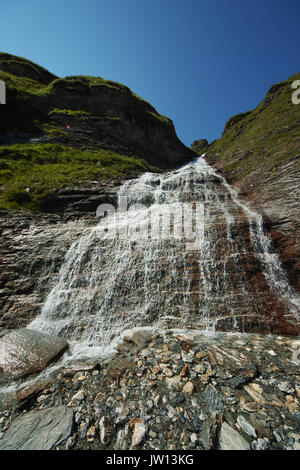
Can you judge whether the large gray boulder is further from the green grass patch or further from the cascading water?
the green grass patch

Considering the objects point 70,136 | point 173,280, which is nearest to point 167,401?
point 173,280

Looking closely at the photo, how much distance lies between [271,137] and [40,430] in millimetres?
29675

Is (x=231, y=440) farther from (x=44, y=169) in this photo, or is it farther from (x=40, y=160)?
(x=40, y=160)

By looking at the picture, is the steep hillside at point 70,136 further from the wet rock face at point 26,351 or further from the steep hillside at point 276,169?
the steep hillside at point 276,169

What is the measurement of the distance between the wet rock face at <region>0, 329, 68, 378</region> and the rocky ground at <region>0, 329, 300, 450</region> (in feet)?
2.23

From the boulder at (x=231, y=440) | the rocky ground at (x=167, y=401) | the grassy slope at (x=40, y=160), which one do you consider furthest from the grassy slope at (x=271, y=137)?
the boulder at (x=231, y=440)

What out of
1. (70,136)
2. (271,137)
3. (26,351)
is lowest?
(26,351)

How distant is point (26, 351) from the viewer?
6.10 metres

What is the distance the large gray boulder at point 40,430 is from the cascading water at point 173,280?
2.89 meters

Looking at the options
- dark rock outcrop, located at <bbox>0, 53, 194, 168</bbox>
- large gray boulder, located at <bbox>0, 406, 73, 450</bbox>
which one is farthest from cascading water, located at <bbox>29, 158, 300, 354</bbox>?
dark rock outcrop, located at <bbox>0, 53, 194, 168</bbox>

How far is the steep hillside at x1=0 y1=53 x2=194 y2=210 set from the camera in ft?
61.6

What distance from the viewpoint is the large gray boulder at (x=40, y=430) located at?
3.38 metres

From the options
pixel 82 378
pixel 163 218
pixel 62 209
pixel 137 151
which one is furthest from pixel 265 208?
pixel 137 151

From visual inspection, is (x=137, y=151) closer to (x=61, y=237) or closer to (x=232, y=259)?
(x=61, y=237)
